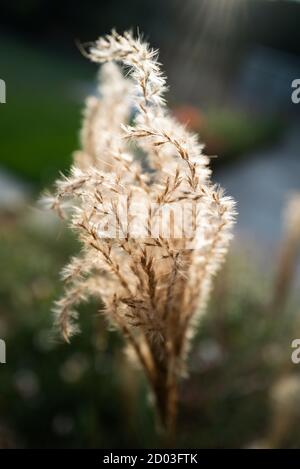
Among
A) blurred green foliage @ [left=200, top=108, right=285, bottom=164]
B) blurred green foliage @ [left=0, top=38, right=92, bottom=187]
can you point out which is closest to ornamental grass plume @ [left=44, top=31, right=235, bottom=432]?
blurred green foliage @ [left=0, top=38, right=92, bottom=187]

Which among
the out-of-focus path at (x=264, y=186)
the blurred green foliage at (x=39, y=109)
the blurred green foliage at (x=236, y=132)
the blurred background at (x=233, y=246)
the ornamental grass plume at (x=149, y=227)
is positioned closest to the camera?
the ornamental grass plume at (x=149, y=227)

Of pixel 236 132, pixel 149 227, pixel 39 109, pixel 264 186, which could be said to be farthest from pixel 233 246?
pixel 39 109

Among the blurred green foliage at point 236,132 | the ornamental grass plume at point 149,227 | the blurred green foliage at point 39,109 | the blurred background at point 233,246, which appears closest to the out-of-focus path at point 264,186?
the blurred background at point 233,246

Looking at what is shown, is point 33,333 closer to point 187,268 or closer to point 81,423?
point 81,423

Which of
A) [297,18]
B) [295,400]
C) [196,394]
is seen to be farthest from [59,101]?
[295,400]

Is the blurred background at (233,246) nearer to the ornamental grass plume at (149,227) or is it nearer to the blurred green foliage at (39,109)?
the blurred green foliage at (39,109)

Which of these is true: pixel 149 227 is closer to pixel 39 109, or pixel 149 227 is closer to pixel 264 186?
pixel 264 186
